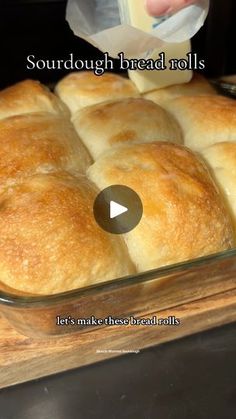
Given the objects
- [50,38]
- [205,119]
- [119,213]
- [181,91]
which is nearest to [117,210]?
[119,213]

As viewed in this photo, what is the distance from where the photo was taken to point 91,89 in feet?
4.03

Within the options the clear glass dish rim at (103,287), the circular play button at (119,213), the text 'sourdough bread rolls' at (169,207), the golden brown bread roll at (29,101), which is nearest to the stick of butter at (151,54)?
the golden brown bread roll at (29,101)

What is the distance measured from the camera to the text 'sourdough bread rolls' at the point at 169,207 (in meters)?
0.86

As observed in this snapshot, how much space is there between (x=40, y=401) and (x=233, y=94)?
2.90ft

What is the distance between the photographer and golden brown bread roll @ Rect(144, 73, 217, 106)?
4.05 feet

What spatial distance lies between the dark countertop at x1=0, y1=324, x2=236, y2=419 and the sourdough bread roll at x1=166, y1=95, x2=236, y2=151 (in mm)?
425

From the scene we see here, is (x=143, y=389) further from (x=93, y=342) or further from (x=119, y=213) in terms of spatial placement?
(x=119, y=213)

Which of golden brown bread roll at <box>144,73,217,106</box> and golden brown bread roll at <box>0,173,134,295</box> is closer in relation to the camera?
golden brown bread roll at <box>0,173,134,295</box>

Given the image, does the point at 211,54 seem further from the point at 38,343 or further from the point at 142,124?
the point at 38,343

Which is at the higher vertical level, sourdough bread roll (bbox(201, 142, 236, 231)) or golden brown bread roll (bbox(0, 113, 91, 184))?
golden brown bread roll (bbox(0, 113, 91, 184))

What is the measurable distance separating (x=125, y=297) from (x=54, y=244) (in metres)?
0.14

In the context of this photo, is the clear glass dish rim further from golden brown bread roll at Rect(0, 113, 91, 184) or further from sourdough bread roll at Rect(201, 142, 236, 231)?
golden brown bread roll at Rect(0, 113, 91, 184)

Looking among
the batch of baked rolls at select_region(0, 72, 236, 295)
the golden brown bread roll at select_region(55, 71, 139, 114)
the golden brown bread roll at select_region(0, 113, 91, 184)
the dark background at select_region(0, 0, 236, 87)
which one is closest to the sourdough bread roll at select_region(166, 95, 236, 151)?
the batch of baked rolls at select_region(0, 72, 236, 295)

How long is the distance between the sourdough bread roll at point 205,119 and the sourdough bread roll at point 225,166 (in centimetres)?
7
